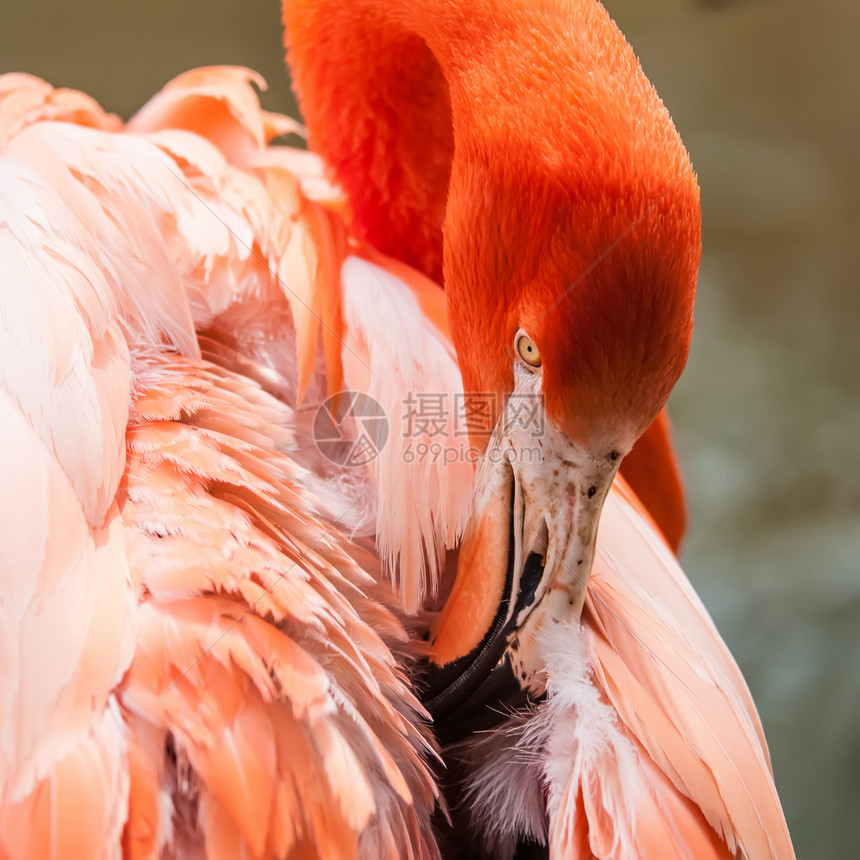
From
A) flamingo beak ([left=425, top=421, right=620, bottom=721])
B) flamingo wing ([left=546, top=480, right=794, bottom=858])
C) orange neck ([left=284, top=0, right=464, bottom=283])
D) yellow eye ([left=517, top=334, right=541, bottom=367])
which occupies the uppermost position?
orange neck ([left=284, top=0, right=464, bottom=283])

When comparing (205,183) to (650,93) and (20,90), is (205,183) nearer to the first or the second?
(20,90)

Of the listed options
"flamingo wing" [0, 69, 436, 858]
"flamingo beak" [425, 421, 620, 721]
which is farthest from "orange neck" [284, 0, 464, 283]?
"flamingo beak" [425, 421, 620, 721]

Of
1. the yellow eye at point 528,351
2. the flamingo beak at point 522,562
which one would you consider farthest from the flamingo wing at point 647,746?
the yellow eye at point 528,351

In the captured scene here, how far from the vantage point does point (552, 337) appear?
0.46 metres

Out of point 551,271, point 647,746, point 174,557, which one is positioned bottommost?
point 647,746

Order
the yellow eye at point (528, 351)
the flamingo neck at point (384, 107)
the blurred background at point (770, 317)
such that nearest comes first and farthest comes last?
1. the yellow eye at point (528, 351)
2. the flamingo neck at point (384, 107)
3. the blurred background at point (770, 317)

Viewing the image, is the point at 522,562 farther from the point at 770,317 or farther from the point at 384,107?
the point at 770,317

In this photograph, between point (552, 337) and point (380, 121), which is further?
point (380, 121)

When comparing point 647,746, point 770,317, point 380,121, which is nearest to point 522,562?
point 647,746

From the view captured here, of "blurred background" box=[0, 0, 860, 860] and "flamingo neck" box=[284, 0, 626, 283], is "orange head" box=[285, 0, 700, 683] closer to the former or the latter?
"flamingo neck" box=[284, 0, 626, 283]

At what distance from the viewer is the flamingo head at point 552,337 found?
428 mm

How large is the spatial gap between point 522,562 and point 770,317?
83cm

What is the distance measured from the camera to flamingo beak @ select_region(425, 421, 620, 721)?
0.49 meters

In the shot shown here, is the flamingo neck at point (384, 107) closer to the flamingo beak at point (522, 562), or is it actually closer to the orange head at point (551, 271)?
the orange head at point (551, 271)
